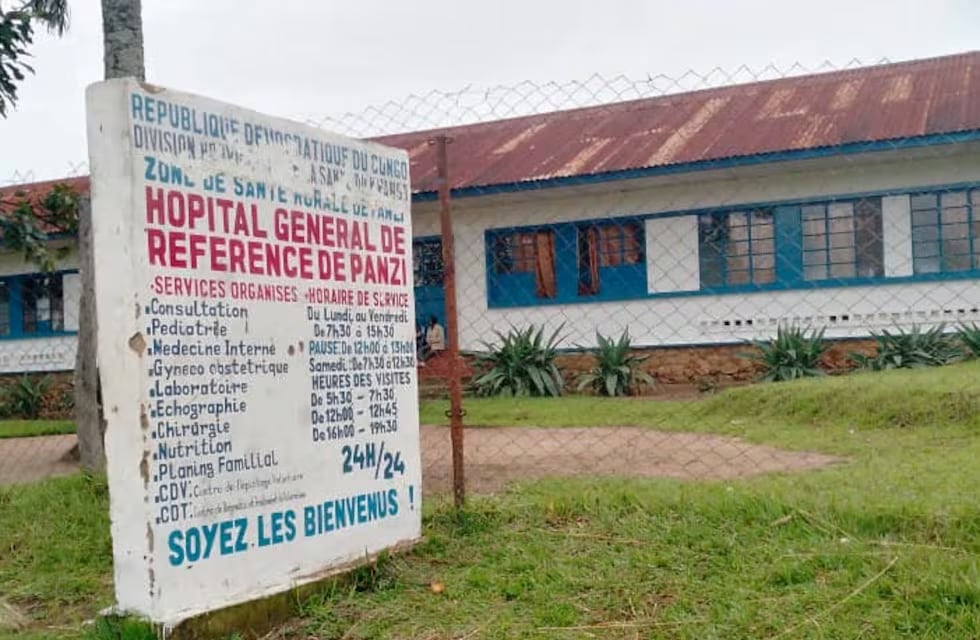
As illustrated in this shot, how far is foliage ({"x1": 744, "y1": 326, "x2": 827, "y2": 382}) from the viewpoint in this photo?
11906 millimetres

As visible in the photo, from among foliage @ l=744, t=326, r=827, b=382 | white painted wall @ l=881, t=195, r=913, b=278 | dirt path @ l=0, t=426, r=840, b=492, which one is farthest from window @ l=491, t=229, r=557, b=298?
dirt path @ l=0, t=426, r=840, b=492

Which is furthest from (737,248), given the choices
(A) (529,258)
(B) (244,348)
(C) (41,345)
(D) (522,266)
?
(C) (41,345)

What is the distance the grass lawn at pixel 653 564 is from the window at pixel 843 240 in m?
7.51

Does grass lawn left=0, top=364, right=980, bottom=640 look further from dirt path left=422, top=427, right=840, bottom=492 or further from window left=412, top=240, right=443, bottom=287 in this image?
window left=412, top=240, right=443, bottom=287

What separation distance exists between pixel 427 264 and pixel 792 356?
597 cm

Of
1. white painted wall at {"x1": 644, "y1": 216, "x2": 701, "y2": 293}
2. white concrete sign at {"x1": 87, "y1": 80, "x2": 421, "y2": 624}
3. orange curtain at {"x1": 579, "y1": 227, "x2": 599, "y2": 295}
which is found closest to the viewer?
white concrete sign at {"x1": 87, "y1": 80, "x2": 421, "y2": 624}

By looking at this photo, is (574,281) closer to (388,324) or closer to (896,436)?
(896,436)

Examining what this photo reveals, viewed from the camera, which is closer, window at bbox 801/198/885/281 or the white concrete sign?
the white concrete sign

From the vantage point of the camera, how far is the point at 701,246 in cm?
1346

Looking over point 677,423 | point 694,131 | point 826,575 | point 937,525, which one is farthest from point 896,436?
point 694,131

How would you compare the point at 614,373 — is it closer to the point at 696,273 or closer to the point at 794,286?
the point at 696,273

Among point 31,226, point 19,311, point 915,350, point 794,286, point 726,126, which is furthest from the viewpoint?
point 19,311

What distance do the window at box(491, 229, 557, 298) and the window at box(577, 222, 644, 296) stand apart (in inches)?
17.5

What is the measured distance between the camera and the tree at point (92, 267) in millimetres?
6341
